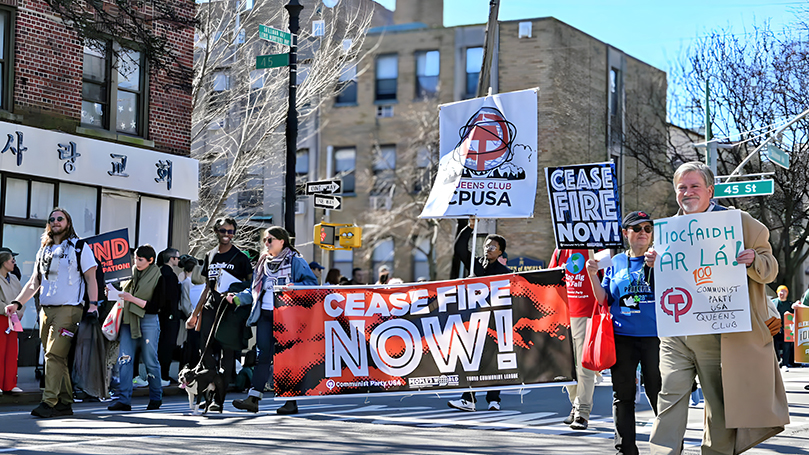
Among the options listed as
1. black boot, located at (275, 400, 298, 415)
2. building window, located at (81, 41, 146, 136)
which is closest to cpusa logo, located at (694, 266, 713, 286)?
black boot, located at (275, 400, 298, 415)

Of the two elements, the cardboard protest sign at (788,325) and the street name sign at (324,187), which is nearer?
the street name sign at (324,187)

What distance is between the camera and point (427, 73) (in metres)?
42.5

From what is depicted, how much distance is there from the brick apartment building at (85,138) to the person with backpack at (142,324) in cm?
547

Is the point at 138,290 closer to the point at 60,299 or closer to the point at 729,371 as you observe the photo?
the point at 60,299

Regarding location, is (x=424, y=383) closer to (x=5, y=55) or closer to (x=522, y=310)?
(x=522, y=310)

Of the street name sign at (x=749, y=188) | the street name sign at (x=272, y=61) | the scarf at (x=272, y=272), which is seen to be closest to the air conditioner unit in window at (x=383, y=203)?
the street name sign at (x=749, y=188)

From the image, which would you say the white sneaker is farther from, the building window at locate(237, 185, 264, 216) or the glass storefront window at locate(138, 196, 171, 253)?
the building window at locate(237, 185, 264, 216)

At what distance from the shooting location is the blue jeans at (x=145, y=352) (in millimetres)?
11227

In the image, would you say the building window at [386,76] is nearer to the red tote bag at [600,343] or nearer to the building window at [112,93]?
the building window at [112,93]

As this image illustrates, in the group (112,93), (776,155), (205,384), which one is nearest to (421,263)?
(776,155)

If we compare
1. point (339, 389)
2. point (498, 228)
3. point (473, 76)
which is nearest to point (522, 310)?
point (339, 389)

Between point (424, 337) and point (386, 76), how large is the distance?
34728 millimetres

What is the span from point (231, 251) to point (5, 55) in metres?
9.29

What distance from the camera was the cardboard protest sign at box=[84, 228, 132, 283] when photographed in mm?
12430
